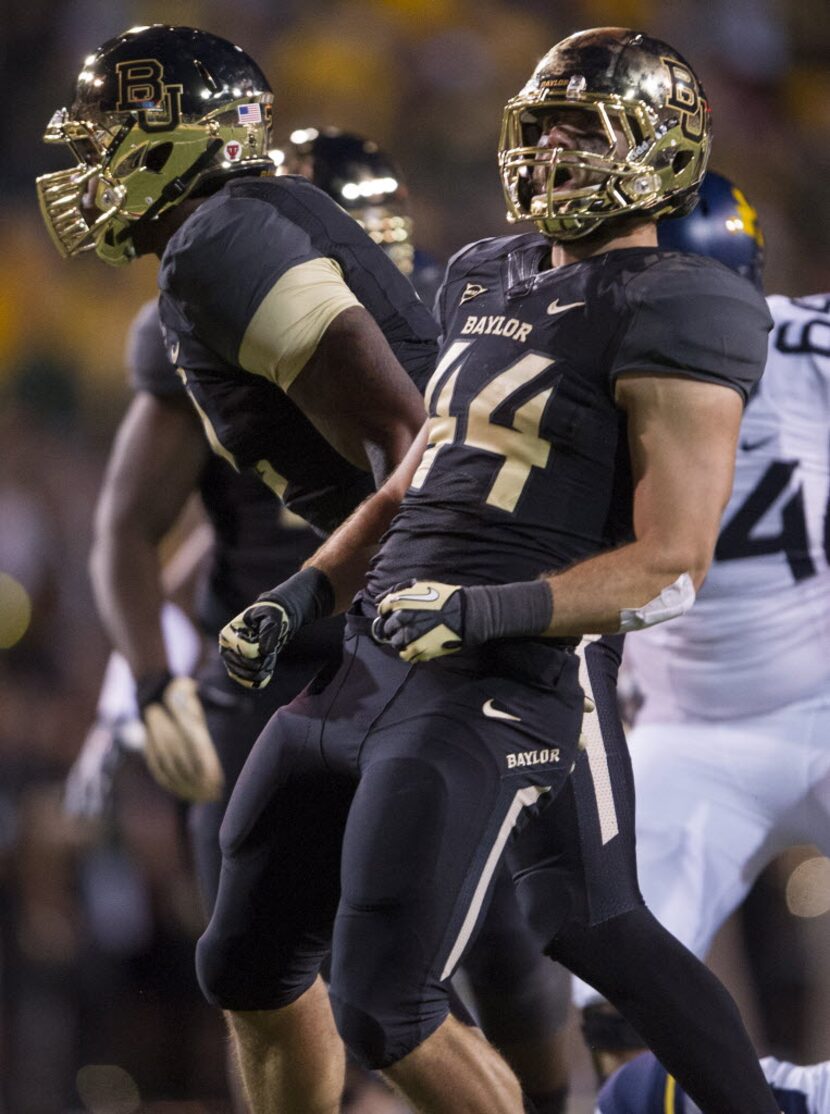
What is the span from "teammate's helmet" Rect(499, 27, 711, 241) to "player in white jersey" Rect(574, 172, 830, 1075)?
0.83m

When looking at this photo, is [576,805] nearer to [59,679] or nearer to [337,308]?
[337,308]

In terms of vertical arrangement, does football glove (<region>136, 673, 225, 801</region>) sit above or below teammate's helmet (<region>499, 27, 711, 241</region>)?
below

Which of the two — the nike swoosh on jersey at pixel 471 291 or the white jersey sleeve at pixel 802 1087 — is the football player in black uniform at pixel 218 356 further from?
the white jersey sleeve at pixel 802 1087

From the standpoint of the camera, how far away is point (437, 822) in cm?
180

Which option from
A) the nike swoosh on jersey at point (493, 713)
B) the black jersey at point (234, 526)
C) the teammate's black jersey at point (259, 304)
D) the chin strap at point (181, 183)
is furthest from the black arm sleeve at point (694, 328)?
the black jersey at point (234, 526)

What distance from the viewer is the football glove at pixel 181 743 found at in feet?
9.57

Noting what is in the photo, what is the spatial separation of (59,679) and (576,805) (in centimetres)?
310

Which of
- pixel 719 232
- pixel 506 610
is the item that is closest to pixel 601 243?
pixel 506 610

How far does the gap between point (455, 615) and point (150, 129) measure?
997 millimetres

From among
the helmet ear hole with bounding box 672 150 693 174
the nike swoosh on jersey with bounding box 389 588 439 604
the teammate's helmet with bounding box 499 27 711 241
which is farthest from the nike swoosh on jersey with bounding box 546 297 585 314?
the nike swoosh on jersey with bounding box 389 588 439 604

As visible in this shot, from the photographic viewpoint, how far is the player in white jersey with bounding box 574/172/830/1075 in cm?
282

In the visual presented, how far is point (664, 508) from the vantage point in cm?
180

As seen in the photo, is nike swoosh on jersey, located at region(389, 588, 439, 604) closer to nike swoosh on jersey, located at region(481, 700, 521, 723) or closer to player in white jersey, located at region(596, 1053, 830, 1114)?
nike swoosh on jersey, located at region(481, 700, 521, 723)

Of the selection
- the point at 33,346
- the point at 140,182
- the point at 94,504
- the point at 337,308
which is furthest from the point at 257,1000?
the point at 33,346
